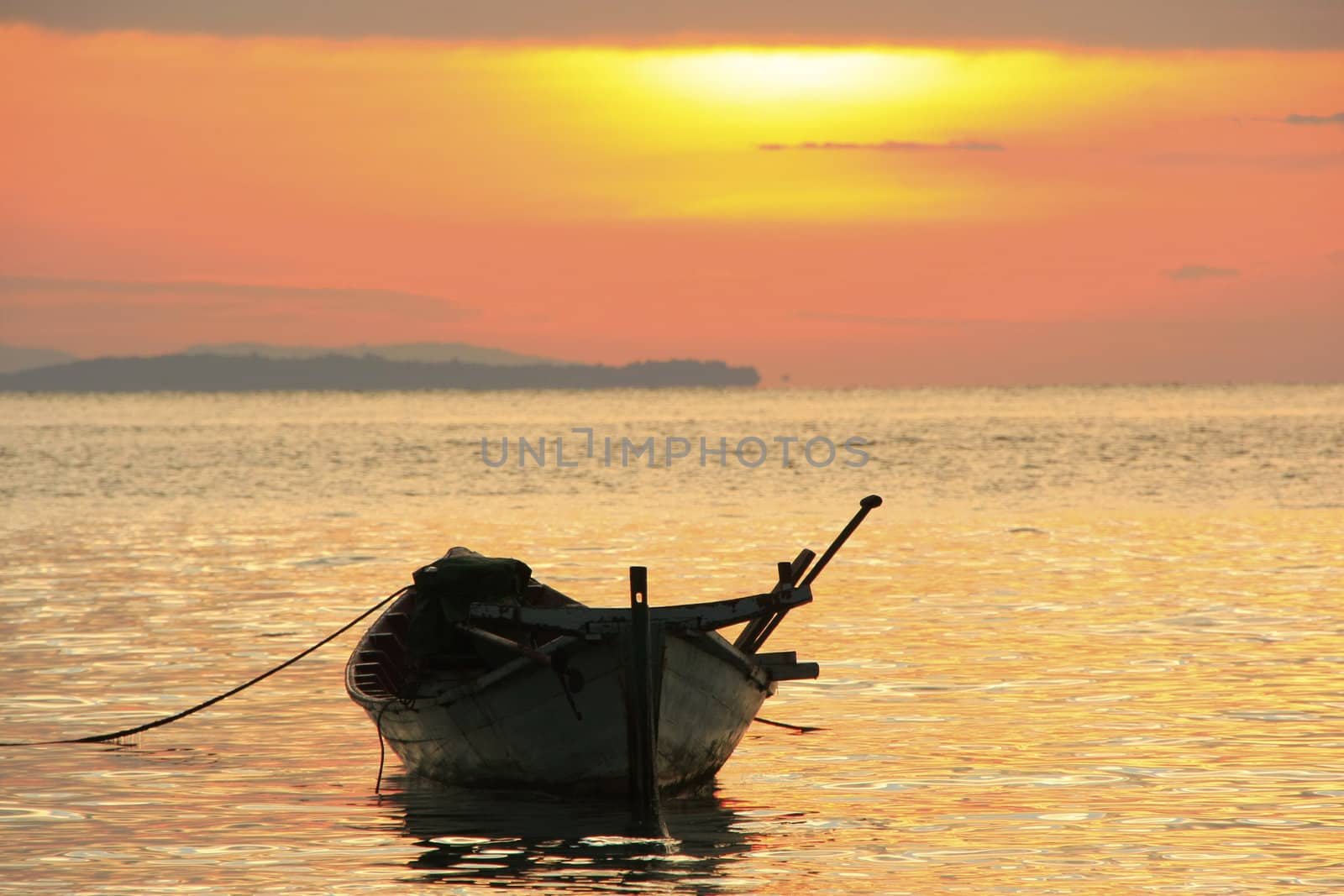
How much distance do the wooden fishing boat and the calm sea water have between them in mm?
364

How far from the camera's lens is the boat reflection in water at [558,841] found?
42.7 ft

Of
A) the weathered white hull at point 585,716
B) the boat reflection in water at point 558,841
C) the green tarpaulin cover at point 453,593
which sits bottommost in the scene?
the boat reflection in water at point 558,841

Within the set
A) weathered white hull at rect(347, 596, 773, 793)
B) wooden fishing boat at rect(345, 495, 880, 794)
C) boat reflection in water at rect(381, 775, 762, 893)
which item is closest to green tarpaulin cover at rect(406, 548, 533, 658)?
wooden fishing boat at rect(345, 495, 880, 794)

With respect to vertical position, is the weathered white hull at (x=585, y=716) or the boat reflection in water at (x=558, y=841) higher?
the weathered white hull at (x=585, y=716)

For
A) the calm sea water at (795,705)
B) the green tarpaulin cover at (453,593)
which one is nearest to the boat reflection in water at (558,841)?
the calm sea water at (795,705)

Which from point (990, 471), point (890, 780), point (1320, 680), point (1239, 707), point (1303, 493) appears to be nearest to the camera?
point (890, 780)

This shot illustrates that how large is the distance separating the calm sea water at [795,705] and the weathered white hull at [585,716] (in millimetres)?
319

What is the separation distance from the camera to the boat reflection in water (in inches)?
512

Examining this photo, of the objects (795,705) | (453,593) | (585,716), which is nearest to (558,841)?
(585,716)

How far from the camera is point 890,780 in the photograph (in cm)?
1603

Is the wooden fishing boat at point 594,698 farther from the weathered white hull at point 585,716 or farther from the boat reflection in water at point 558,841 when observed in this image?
the boat reflection in water at point 558,841

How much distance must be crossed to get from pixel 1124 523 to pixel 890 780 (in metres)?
30.0

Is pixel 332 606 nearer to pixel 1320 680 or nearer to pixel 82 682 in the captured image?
pixel 82 682

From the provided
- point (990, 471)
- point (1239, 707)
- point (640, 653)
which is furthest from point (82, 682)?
point (990, 471)
